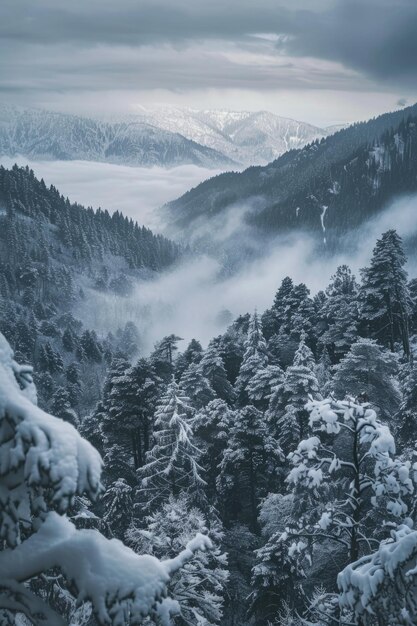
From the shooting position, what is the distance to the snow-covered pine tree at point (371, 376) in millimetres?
26641

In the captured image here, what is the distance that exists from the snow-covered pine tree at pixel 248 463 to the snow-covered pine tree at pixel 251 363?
995cm

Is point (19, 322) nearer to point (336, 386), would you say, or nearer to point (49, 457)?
point (336, 386)

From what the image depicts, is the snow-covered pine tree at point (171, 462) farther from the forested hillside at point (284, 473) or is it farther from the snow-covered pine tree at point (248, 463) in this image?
the snow-covered pine tree at point (248, 463)

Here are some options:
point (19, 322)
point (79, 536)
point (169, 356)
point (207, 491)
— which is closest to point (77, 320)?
point (19, 322)

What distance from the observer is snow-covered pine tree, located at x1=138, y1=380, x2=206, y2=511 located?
23.4 metres

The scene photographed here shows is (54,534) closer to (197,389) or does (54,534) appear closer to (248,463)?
(248,463)

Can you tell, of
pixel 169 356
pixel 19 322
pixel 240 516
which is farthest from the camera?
pixel 19 322

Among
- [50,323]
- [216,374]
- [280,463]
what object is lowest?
[50,323]

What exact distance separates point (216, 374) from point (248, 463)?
1439cm

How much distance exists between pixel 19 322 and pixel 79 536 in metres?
136

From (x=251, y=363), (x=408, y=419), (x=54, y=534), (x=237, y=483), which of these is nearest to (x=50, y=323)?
(x=251, y=363)

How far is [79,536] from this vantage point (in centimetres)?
389

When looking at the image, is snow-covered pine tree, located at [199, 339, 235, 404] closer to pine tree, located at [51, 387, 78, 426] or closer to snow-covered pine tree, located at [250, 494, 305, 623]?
snow-covered pine tree, located at [250, 494, 305, 623]

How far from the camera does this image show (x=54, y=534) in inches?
155
